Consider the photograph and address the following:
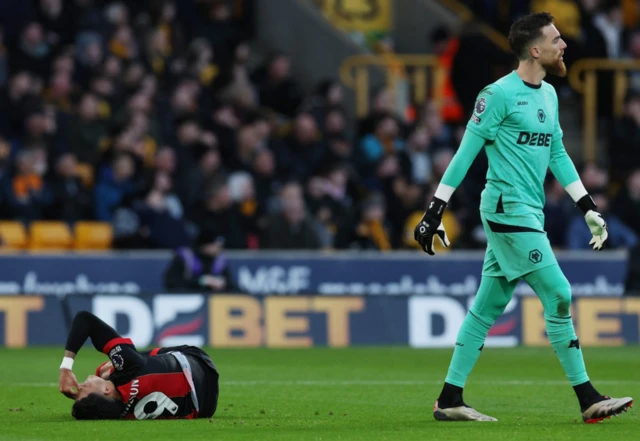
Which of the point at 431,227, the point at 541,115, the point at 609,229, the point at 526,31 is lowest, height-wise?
the point at 609,229

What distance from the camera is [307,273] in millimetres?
18734

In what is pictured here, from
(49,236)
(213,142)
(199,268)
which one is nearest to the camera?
(199,268)

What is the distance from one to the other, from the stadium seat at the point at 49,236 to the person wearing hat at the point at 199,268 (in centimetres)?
169

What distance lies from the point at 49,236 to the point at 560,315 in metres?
10.9

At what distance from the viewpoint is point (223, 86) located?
20.7 m

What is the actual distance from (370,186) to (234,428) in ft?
41.4

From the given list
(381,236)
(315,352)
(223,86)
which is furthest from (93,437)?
(223,86)

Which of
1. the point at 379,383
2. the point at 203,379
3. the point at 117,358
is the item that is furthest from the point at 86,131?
the point at 117,358

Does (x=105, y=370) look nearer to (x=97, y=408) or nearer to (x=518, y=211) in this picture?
(x=97, y=408)

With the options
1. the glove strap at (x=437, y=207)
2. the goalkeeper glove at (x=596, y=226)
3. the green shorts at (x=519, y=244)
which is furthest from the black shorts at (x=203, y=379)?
the goalkeeper glove at (x=596, y=226)

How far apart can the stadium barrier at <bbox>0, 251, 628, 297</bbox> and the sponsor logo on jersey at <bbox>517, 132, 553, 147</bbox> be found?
9.12 meters

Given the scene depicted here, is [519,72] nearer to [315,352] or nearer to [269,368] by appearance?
[269,368]

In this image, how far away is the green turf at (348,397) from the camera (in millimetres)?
7773

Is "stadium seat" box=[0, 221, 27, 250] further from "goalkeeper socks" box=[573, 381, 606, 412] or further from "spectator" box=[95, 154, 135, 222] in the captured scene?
"goalkeeper socks" box=[573, 381, 606, 412]
